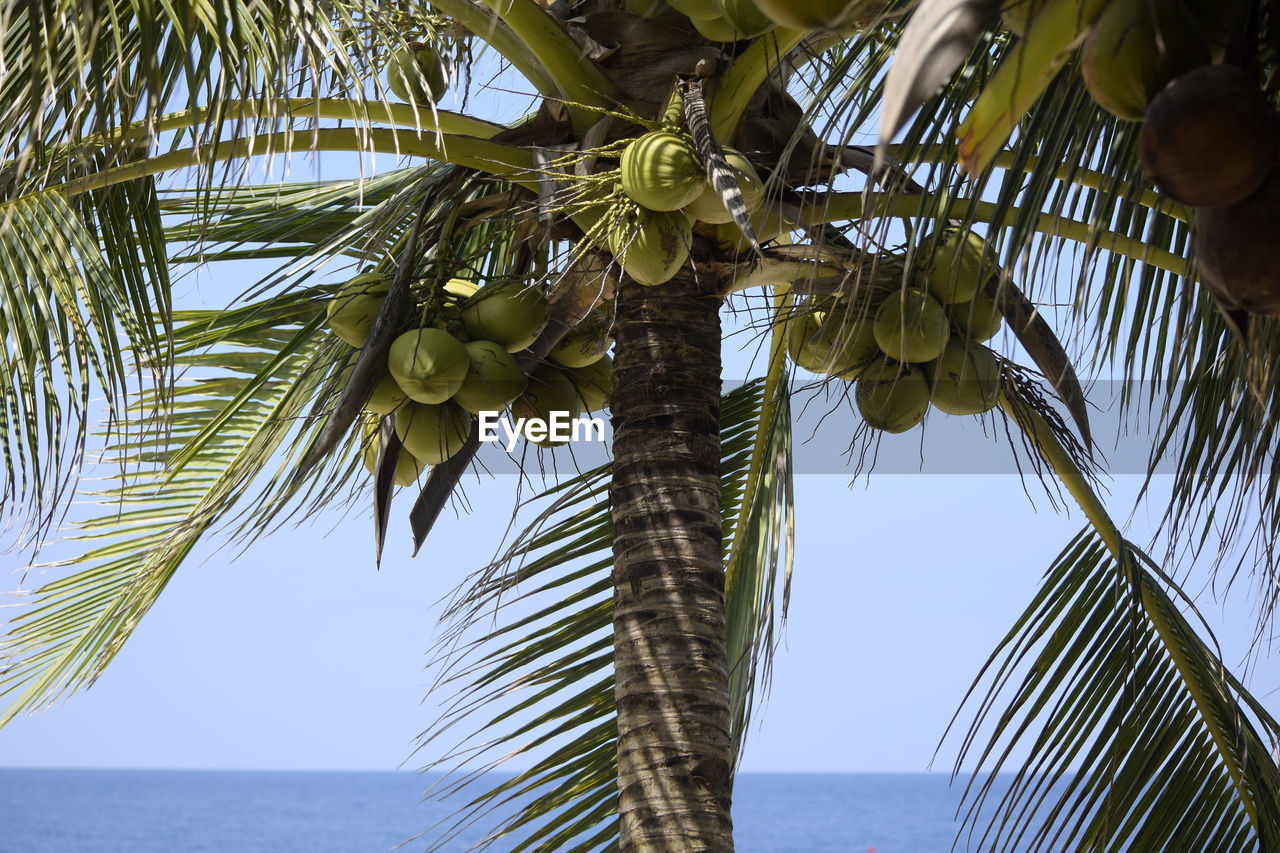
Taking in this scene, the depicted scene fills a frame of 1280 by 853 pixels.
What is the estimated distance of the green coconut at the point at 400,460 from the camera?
222 centimetres

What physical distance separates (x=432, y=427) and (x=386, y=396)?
0.35 ft

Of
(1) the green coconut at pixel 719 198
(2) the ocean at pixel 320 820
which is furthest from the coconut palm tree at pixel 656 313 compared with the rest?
(2) the ocean at pixel 320 820

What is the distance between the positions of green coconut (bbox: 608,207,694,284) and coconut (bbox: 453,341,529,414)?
28 centimetres

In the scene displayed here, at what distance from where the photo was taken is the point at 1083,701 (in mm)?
2514

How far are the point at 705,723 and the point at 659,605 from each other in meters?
0.18

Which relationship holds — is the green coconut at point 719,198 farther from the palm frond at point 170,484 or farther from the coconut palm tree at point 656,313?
the palm frond at point 170,484

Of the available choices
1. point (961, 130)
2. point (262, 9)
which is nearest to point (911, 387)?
point (262, 9)

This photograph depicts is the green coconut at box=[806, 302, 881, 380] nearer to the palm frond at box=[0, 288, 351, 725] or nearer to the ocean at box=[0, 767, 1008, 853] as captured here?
the palm frond at box=[0, 288, 351, 725]

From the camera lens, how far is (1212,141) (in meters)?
0.52

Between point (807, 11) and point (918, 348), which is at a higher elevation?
point (807, 11)

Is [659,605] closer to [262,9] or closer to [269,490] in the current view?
[269,490]

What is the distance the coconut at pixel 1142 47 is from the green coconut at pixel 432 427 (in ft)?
4.90

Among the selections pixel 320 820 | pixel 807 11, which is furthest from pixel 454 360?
pixel 320 820

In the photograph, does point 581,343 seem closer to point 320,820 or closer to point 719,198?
point 719,198
